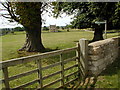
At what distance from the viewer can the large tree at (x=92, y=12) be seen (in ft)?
40.8

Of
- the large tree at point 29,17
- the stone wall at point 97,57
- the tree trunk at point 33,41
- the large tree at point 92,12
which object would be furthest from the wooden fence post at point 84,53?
the large tree at point 92,12

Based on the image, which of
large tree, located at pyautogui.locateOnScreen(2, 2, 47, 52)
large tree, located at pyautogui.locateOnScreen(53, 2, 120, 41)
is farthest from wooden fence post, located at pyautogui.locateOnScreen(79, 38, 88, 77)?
large tree, located at pyautogui.locateOnScreen(53, 2, 120, 41)

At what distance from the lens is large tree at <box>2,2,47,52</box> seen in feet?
Answer: 28.3

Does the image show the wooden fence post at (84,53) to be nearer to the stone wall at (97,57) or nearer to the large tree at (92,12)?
the stone wall at (97,57)

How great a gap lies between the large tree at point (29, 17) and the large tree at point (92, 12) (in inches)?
95.5

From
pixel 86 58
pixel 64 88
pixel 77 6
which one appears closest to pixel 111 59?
pixel 86 58

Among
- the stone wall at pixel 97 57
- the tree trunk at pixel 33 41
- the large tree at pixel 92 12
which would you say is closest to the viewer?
the stone wall at pixel 97 57

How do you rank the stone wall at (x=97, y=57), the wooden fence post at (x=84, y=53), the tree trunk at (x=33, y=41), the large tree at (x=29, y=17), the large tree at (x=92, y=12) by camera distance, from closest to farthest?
the wooden fence post at (x=84, y=53)
the stone wall at (x=97, y=57)
the large tree at (x=29, y=17)
the tree trunk at (x=33, y=41)
the large tree at (x=92, y=12)

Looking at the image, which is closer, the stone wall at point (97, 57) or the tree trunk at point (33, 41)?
the stone wall at point (97, 57)

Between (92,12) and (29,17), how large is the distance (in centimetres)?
801

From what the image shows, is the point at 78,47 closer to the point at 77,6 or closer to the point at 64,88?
the point at 64,88

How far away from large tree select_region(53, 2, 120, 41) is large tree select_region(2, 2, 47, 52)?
2.43 meters

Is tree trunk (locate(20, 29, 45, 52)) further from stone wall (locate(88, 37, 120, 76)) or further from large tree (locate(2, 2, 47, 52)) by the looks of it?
stone wall (locate(88, 37, 120, 76))

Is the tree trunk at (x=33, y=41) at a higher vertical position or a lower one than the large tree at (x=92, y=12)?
lower
